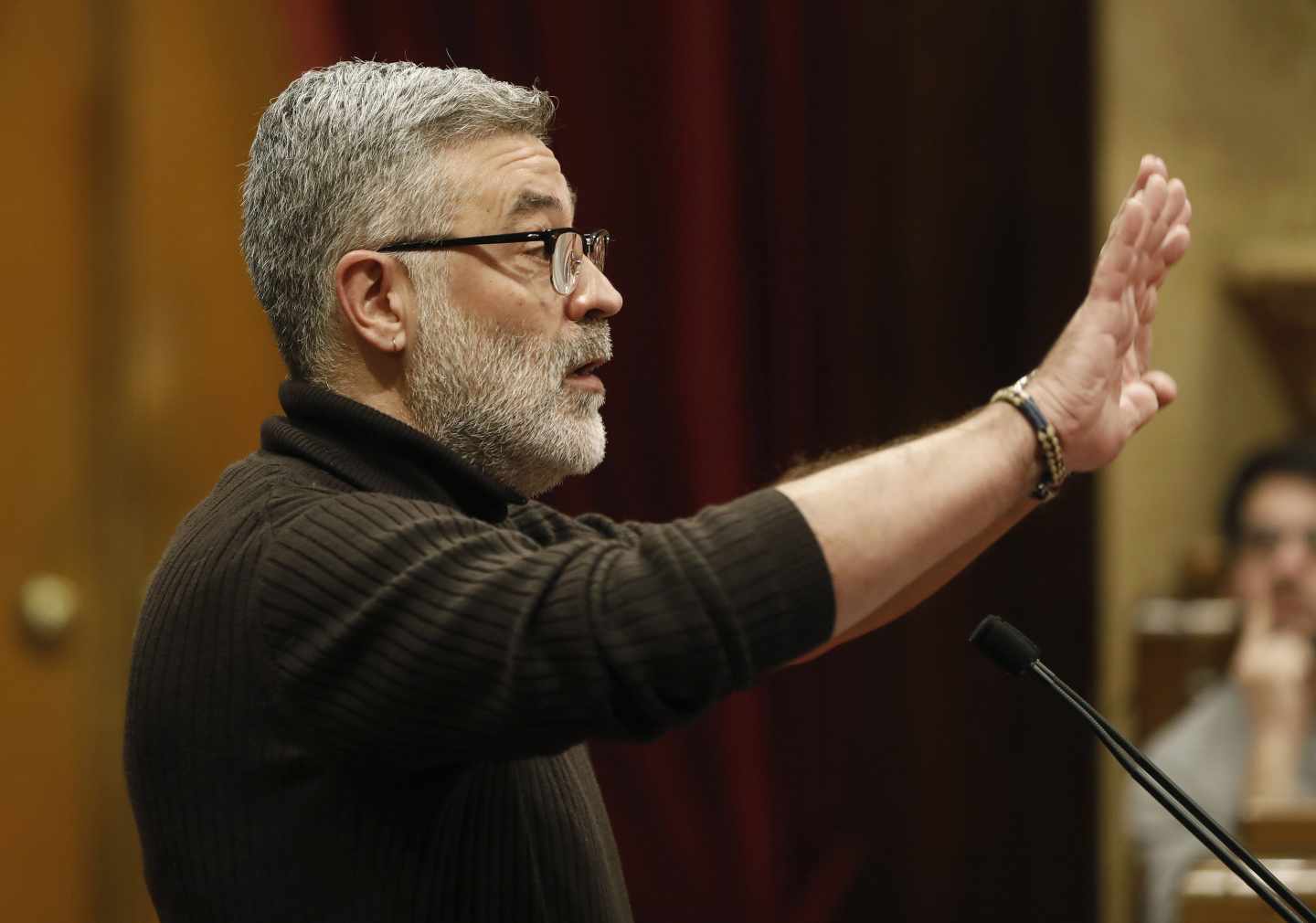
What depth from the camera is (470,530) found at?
1.07m

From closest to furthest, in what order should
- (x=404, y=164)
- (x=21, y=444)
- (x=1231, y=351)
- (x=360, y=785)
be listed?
(x=360, y=785) → (x=404, y=164) → (x=21, y=444) → (x=1231, y=351)

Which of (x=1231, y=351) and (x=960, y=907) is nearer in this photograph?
(x=960, y=907)

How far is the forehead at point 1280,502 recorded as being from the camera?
9.35ft

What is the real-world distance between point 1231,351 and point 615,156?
148 cm

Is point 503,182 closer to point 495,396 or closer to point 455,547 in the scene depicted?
point 495,396

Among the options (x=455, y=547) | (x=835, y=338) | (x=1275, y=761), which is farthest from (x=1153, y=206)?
(x=1275, y=761)

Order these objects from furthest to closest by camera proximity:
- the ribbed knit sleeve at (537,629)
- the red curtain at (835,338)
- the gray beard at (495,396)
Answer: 1. the red curtain at (835,338)
2. the gray beard at (495,396)
3. the ribbed knit sleeve at (537,629)

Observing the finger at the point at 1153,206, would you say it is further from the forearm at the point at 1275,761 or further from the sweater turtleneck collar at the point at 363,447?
the forearm at the point at 1275,761

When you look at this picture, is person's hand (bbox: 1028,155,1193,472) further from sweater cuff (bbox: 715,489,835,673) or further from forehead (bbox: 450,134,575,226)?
forehead (bbox: 450,134,575,226)

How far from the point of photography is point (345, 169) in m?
1.28

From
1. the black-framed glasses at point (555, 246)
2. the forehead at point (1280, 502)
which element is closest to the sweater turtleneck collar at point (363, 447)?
the black-framed glasses at point (555, 246)

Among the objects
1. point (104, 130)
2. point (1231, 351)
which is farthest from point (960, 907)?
point (104, 130)

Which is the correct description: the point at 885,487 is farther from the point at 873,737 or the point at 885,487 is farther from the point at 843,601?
the point at 873,737

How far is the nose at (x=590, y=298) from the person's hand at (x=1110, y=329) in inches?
14.9
